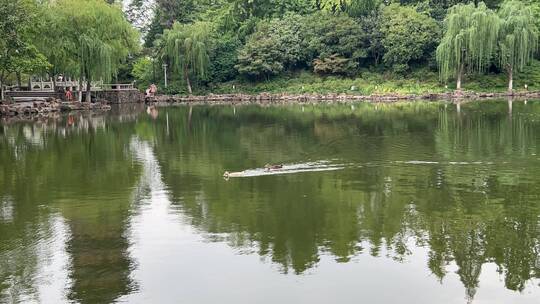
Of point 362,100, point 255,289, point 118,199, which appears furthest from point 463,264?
point 362,100

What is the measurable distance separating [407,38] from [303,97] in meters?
11.4

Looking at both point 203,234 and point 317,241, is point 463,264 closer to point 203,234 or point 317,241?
point 317,241

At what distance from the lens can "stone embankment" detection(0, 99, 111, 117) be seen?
39.9 m

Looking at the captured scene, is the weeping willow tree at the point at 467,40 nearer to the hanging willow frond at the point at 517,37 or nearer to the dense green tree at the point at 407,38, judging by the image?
the hanging willow frond at the point at 517,37

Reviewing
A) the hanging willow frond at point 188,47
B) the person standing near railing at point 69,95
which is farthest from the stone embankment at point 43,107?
the hanging willow frond at point 188,47

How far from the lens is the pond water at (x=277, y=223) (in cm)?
801

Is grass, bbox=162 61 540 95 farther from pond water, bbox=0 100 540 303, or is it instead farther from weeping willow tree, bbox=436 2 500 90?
pond water, bbox=0 100 540 303

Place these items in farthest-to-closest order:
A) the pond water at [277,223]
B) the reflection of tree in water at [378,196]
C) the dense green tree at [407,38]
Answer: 1. the dense green tree at [407,38]
2. the reflection of tree in water at [378,196]
3. the pond water at [277,223]

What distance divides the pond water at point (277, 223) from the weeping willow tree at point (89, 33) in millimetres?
21663

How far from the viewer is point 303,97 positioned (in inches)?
2229

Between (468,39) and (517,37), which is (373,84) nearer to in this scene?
(468,39)

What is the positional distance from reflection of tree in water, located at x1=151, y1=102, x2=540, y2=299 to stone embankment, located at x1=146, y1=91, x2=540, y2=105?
84.6 feet

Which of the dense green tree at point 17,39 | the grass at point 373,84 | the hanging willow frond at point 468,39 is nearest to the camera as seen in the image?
the dense green tree at point 17,39

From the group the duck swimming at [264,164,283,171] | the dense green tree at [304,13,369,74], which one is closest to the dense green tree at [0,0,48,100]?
the duck swimming at [264,164,283,171]
